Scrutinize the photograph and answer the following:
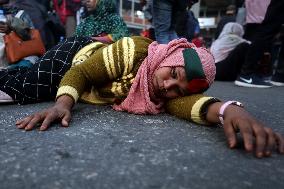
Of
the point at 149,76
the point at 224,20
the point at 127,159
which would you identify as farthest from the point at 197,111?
the point at 224,20

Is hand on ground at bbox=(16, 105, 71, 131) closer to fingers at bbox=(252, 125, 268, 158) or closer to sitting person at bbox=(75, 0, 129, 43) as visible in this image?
fingers at bbox=(252, 125, 268, 158)

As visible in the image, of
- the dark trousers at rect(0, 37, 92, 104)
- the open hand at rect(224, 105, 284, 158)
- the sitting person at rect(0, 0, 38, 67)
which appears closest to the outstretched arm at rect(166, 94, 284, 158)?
the open hand at rect(224, 105, 284, 158)

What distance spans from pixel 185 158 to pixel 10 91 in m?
1.20

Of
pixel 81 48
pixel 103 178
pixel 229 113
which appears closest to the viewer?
pixel 103 178

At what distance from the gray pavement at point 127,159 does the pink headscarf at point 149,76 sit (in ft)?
0.68

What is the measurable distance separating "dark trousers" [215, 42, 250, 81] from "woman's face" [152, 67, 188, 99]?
273cm

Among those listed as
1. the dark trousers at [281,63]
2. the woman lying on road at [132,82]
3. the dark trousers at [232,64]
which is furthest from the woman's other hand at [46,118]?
the dark trousers at [232,64]

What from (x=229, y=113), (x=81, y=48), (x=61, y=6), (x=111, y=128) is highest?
(x=61, y=6)

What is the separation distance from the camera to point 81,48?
197 cm

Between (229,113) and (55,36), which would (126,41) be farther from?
(55,36)

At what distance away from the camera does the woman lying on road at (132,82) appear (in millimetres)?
1397

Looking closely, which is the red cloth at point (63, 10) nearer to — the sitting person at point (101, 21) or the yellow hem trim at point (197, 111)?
the sitting person at point (101, 21)

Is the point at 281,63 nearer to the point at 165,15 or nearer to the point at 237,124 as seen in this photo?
the point at 165,15

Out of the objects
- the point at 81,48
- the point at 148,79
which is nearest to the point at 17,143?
the point at 148,79
